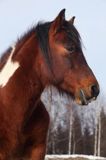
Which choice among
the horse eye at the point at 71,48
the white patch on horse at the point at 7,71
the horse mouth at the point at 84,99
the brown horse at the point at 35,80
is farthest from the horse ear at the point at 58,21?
the horse mouth at the point at 84,99

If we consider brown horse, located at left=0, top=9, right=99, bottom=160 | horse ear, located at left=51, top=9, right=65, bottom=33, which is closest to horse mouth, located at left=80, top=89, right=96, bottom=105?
brown horse, located at left=0, top=9, right=99, bottom=160

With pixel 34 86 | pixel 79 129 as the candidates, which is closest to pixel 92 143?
pixel 79 129

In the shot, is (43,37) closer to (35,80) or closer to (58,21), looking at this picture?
(58,21)

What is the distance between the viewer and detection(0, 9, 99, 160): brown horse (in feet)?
20.8

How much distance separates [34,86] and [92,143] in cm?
5922

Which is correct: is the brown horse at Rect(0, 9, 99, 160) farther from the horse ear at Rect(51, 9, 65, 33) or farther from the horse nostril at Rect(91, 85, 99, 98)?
the horse nostril at Rect(91, 85, 99, 98)

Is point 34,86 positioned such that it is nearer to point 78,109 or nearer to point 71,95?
point 71,95

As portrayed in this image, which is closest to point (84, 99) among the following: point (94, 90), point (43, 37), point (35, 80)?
point (94, 90)

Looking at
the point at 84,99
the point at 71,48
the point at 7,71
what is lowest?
the point at 84,99

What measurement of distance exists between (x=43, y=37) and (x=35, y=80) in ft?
2.03

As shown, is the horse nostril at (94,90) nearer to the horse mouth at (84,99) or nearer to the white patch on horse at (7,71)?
the horse mouth at (84,99)

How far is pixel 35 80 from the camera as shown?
A: 665 centimetres

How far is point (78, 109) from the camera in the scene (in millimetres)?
65688

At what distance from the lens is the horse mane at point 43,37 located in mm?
6464
